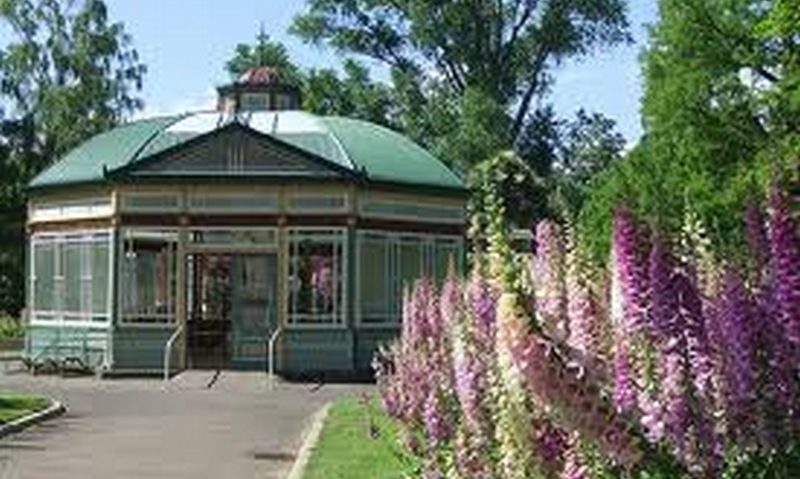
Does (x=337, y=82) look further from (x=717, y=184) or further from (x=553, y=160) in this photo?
(x=717, y=184)

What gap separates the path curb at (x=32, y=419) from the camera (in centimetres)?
2109

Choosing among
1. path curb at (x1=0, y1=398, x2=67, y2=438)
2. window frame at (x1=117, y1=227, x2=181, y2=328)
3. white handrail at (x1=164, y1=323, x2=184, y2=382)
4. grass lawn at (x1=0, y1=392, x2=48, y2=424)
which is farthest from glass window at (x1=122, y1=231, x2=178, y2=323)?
path curb at (x1=0, y1=398, x2=67, y2=438)

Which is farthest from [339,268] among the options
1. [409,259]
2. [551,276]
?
[551,276]

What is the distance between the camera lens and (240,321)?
117 feet

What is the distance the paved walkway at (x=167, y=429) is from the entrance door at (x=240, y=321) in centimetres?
180

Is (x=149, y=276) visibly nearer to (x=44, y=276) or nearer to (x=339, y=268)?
(x=44, y=276)

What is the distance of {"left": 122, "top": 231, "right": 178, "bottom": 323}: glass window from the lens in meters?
35.5

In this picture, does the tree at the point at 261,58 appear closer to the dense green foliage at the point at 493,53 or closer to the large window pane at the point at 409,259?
the dense green foliage at the point at 493,53

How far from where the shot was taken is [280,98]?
43.2 metres

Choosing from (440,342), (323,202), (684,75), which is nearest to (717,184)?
(684,75)

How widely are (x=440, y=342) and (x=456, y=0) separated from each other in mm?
50148

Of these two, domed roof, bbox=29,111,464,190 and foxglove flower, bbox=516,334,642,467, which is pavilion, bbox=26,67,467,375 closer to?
domed roof, bbox=29,111,464,190

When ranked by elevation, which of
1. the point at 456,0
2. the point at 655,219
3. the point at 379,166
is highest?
the point at 456,0

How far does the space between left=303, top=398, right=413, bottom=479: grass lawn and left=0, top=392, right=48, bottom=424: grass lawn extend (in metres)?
4.70
